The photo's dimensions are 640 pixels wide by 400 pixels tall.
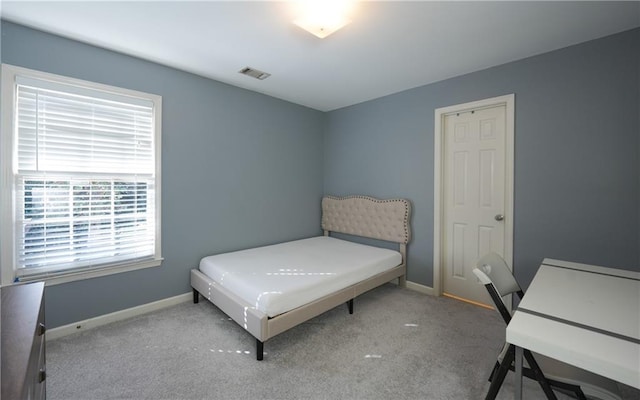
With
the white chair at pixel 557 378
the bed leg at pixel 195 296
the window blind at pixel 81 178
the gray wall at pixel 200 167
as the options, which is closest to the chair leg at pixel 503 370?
the white chair at pixel 557 378

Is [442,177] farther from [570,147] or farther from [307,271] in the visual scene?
[307,271]

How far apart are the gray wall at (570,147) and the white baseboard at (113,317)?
2.95 m

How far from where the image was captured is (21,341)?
0.93m

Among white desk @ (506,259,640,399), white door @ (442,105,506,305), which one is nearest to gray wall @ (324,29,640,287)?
white door @ (442,105,506,305)

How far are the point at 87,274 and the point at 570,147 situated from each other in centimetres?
444

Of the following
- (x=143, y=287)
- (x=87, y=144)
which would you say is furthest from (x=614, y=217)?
(x=87, y=144)

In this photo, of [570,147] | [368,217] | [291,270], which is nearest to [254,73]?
[291,270]

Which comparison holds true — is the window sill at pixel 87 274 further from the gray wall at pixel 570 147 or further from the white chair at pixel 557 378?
the gray wall at pixel 570 147

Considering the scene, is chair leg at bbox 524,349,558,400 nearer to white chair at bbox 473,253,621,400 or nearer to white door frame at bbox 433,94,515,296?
white chair at bbox 473,253,621,400

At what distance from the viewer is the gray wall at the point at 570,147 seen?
216cm

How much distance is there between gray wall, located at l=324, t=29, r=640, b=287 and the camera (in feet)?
7.10

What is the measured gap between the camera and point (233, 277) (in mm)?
2471

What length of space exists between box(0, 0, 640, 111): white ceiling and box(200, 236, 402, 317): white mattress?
2054 mm

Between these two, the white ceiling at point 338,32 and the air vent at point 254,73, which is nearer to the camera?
the white ceiling at point 338,32
